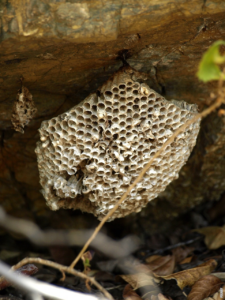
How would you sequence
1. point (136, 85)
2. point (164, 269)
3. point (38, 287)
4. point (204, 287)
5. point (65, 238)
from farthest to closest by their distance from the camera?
point (65, 238) → point (164, 269) → point (204, 287) → point (136, 85) → point (38, 287)

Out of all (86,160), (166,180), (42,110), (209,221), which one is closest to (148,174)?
(166,180)

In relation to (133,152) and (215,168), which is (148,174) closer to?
(133,152)

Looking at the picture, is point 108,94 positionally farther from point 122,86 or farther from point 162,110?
point 162,110

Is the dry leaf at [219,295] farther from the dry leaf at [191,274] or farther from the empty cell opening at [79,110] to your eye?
the empty cell opening at [79,110]

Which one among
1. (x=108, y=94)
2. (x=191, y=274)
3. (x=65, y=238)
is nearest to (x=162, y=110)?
(x=108, y=94)

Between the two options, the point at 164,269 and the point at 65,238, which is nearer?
the point at 164,269

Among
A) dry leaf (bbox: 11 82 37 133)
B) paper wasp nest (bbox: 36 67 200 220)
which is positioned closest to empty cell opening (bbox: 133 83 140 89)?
paper wasp nest (bbox: 36 67 200 220)

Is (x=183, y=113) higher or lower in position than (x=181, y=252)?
higher
